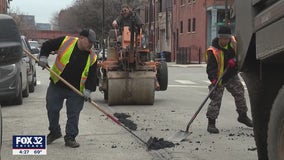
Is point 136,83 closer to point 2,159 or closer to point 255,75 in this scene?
point 2,159

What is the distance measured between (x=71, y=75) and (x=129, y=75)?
5180 millimetres

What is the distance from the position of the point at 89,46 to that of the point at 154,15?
2282 inches

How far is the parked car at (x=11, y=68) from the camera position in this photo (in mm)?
4863

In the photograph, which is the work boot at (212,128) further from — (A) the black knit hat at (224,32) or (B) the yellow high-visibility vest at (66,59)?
(B) the yellow high-visibility vest at (66,59)

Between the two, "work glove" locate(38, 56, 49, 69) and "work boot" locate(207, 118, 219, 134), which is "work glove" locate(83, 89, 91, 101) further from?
"work boot" locate(207, 118, 219, 134)

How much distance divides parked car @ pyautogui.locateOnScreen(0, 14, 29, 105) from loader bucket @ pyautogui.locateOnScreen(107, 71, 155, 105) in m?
2.15

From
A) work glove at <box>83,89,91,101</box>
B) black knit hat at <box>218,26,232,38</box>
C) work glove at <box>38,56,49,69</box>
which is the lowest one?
work glove at <box>83,89,91,101</box>

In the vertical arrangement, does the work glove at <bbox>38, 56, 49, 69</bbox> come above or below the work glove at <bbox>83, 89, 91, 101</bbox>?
above

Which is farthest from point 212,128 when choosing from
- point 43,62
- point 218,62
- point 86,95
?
point 43,62

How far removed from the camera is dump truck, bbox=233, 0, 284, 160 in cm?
397

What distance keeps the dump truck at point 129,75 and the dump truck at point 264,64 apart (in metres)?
7.38

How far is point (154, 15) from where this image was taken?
64.7 m

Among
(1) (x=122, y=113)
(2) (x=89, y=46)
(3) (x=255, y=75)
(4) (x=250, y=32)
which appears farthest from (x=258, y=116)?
(1) (x=122, y=113)

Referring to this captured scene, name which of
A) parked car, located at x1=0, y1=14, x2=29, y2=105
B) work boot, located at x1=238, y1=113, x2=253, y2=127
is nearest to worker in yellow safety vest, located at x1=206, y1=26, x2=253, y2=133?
work boot, located at x1=238, y1=113, x2=253, y2=127
